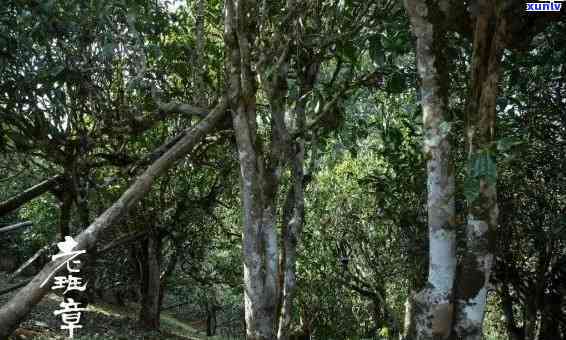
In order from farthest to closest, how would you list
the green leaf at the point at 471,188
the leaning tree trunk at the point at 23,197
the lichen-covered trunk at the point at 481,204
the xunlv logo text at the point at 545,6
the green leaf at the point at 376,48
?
the leaning tree trunk at the point at 23,197 < the green leaf at the point at 376,48 < the xunlv logo text at the point at 545,6 < the lichen-covered trunk at the point at 481,204 < the green leaf at the point at 471,188

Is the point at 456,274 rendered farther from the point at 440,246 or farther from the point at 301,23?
the point at 301,23

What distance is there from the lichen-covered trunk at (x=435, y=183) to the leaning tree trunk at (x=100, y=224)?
8.32 ft

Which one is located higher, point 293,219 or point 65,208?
point 65,208

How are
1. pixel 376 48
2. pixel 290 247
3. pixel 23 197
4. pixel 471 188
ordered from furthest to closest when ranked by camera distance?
pixel 23 197, pixel 290 247, pixel 376 48, pixel 471 188

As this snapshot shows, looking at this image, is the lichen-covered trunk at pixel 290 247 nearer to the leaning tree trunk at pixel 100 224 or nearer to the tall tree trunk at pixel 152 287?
the leaning tree trunk at pixel 100 224

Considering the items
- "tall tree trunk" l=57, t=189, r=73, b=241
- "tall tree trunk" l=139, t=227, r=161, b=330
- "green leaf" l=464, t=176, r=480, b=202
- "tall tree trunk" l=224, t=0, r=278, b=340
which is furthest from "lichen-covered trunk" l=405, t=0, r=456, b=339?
"tall tree trunk" l=139, t=227, r=161, b=330

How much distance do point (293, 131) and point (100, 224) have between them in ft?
8.56

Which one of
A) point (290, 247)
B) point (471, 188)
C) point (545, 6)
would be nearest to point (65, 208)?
point (290, 247)

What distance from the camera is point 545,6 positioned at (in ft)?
13.3

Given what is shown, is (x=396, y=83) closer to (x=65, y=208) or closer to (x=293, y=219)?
(x=293, y=219)

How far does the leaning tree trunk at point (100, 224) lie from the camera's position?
3801 millimetres

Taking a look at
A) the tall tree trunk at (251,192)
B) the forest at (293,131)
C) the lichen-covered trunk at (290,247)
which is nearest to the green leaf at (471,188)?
the forest at (293,131)

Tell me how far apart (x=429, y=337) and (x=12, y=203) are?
19.7 feet

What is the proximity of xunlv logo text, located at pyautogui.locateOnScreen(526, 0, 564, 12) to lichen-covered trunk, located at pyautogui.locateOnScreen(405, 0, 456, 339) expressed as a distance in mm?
724
